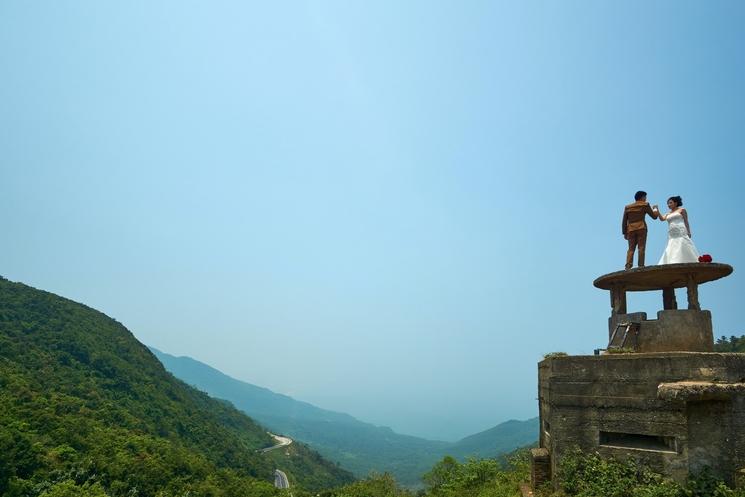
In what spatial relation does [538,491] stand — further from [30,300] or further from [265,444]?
[265,444]

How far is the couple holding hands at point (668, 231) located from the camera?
38.0ft

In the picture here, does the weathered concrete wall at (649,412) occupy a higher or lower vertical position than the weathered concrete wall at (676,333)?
lower

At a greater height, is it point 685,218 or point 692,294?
point 685,218

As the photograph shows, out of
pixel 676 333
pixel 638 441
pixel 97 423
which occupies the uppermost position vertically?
pixel 676 333

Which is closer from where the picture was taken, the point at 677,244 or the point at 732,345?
the point at 677,244

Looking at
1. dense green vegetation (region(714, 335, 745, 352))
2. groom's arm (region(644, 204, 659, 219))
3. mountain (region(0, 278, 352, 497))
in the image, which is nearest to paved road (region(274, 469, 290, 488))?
mountain (region(0, 278, 352, 497))

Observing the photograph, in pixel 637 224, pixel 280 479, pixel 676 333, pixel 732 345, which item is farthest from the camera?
pixel 280 479

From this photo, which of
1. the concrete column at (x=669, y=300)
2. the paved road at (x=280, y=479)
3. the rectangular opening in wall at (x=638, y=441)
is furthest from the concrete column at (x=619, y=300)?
the paved road at (x=280, y=479)

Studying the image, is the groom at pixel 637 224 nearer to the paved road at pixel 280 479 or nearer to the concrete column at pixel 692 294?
the concrete column at pixel 692 294

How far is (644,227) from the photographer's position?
1236cm

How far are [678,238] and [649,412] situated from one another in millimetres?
4432

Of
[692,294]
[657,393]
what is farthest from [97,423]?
[692,294]

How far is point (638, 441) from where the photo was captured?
1040 centimetres

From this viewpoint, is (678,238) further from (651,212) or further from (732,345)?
(732,345)
